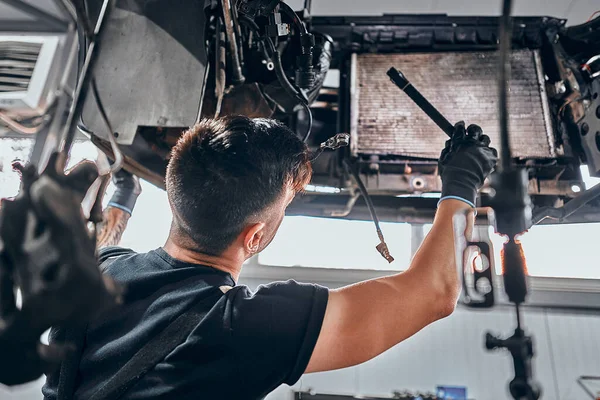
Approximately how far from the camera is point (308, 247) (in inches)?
143

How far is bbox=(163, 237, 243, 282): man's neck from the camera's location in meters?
0.88

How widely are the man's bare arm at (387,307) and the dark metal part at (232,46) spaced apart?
718 millimetres

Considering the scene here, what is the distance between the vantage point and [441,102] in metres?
1.48

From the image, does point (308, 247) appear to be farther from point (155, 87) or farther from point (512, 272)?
point (512, 272)

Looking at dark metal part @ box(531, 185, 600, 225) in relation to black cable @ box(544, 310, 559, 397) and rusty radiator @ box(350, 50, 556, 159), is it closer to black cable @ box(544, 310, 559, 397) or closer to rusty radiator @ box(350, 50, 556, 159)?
rusty radiator @ box(350, 50, 556, 159)

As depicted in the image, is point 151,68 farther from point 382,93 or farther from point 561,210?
point 561,210

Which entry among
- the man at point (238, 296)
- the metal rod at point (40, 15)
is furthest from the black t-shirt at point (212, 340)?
the metal rod at point (40, 15)

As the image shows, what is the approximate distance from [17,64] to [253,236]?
94.7 inches

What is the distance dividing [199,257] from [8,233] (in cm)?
53

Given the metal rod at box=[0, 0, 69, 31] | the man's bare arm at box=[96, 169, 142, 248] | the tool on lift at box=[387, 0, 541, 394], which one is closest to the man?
the tool on lift at box=[387, 0, 541, 394]

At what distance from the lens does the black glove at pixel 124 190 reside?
162 centimetres

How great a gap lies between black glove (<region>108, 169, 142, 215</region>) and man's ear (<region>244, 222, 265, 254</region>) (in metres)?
0.87

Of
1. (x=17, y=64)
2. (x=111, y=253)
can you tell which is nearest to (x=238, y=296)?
(x=111, y=253)

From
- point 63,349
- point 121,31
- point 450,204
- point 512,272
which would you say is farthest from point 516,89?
point 63,349
